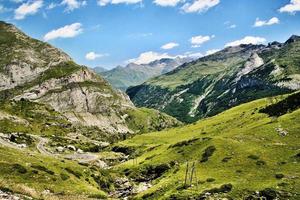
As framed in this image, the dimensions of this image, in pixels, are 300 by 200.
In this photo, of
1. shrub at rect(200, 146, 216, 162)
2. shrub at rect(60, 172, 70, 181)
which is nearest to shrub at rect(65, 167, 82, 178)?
shrub at rect(60, 172, 70, 181)

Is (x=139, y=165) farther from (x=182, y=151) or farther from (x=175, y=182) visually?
(x=175, y=182)

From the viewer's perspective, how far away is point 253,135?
109000 mm

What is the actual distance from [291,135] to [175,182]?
38.1 meters

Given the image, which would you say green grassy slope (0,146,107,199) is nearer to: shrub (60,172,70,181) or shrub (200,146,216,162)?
shrub (60,172,70,181)

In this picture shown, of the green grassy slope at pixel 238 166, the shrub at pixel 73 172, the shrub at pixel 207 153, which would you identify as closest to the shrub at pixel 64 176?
the shrub at pixel 73 172

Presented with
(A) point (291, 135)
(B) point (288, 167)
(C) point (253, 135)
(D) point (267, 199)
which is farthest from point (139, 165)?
(D) point (267, 199)

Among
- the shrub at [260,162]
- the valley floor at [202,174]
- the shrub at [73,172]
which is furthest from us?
the shrub at [73,172]

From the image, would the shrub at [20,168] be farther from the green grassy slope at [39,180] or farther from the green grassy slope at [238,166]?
the green grassy slope at [238,166]

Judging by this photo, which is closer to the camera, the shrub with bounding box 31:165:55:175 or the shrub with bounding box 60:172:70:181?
the shrub with bounding box 60:172:70:181

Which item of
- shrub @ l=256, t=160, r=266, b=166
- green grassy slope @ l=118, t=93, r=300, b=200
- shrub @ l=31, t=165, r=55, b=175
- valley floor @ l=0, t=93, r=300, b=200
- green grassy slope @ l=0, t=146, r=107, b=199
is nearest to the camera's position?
green grassy slope @ l=0, t=146, r=107, b=199

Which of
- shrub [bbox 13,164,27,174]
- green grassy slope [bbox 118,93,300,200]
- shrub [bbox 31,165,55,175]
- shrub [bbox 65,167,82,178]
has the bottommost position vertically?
green grassy slope [bbox 118,93,300,200]

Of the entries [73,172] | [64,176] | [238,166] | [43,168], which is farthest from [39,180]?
[238,166]

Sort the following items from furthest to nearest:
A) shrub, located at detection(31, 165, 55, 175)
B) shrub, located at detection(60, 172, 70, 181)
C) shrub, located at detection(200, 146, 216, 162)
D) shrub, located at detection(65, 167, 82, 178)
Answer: shrub, located at detection(200, 146, 216, 162)
shrub, located at detection(65, 167, 82, 178)
shrub, located at detection(31, 165, 55, 175)
shrub, located at detection(60, 172, 70, 181)

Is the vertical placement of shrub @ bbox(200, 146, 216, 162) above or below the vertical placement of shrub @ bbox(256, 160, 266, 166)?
above
